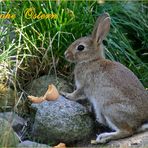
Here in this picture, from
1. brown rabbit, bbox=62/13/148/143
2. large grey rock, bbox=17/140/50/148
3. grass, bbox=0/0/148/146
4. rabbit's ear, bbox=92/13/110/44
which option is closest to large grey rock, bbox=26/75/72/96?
grass, bbox=0/0/148/146

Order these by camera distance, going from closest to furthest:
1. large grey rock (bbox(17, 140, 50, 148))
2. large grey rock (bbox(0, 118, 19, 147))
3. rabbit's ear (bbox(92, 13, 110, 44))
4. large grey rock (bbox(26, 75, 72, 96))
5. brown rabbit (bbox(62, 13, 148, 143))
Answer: large grey rock (bbox(0, 118, 19, 147)), large grey rock (bbox(17, 140, 50, 148)), brown rabbit (bbox(62, 13, 148, 143)), rabbit's ear (bbox(92, 13, 110, 44)), large grey rock (bbox(26, 75, 72, 96))

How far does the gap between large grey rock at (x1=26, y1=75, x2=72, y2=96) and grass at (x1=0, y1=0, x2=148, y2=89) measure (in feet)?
0.32

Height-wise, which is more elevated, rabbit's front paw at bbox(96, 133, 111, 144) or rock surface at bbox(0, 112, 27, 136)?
rock surface at bbox(0, 112, 27, 136)

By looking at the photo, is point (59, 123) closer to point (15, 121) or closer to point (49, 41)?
point (15, 121)

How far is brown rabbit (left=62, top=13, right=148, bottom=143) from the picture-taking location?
22.4ft

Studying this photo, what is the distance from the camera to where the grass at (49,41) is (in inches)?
308

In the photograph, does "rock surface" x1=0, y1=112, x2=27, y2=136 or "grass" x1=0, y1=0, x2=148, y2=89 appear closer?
"rock surface" x1=0, y1=112, x2=27, y2=136

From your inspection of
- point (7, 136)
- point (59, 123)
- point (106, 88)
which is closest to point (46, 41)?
point (106, 88)

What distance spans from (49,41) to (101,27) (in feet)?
2.53

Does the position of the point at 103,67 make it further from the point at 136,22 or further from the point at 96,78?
the point at 136,22

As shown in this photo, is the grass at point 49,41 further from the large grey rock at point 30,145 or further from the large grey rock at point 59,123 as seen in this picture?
the large grey rock at point 30,145

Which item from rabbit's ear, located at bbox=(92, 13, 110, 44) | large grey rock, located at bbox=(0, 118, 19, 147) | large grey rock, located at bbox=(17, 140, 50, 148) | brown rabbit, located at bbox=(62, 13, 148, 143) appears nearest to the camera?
large grey rock, located at bbox=(0, 118, 19, 147)

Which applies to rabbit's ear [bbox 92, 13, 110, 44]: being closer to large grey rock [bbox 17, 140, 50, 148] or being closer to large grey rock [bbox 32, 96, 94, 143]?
large grey rock [bbox 32, 96, 94, 143]

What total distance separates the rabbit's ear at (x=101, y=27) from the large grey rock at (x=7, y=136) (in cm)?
160
